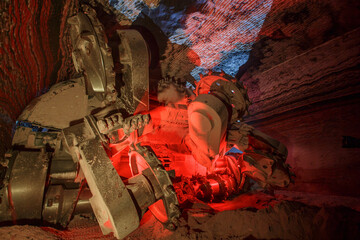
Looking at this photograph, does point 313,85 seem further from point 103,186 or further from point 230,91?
point 103,186

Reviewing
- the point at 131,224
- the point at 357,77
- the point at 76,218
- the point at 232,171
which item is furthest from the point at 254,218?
the point at 357,77

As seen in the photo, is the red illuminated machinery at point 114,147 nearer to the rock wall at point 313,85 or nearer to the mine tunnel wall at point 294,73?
the mine tunnel wall at point 294,73

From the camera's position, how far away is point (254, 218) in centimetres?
186

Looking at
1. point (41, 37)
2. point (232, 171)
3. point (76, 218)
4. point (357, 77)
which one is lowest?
point (76, 218)

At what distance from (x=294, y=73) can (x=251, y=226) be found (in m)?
2.88

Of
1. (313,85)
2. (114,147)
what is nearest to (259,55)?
(313,85)

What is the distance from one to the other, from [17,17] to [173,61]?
2359mm

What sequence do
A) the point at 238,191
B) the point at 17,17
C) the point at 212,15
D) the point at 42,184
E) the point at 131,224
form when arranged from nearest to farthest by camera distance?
the point at 131,224
the point at 17,17
the point at 42,184
the point at 212,15
the point at 238,191

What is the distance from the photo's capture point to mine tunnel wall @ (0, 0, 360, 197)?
2.15 meters

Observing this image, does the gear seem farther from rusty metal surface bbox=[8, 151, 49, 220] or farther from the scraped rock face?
rusty metal surface bbox=[8, 151, 49, 220]

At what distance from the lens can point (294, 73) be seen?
325 cm

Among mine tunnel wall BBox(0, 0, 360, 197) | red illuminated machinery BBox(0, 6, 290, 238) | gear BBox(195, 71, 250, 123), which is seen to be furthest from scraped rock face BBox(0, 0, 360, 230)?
gear BBox(195, 71, 250, 123)

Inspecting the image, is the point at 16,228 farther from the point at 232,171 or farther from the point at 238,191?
the point at 238,191

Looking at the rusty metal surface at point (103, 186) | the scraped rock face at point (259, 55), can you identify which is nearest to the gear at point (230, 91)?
the scraped rock face at point (259, 55)
